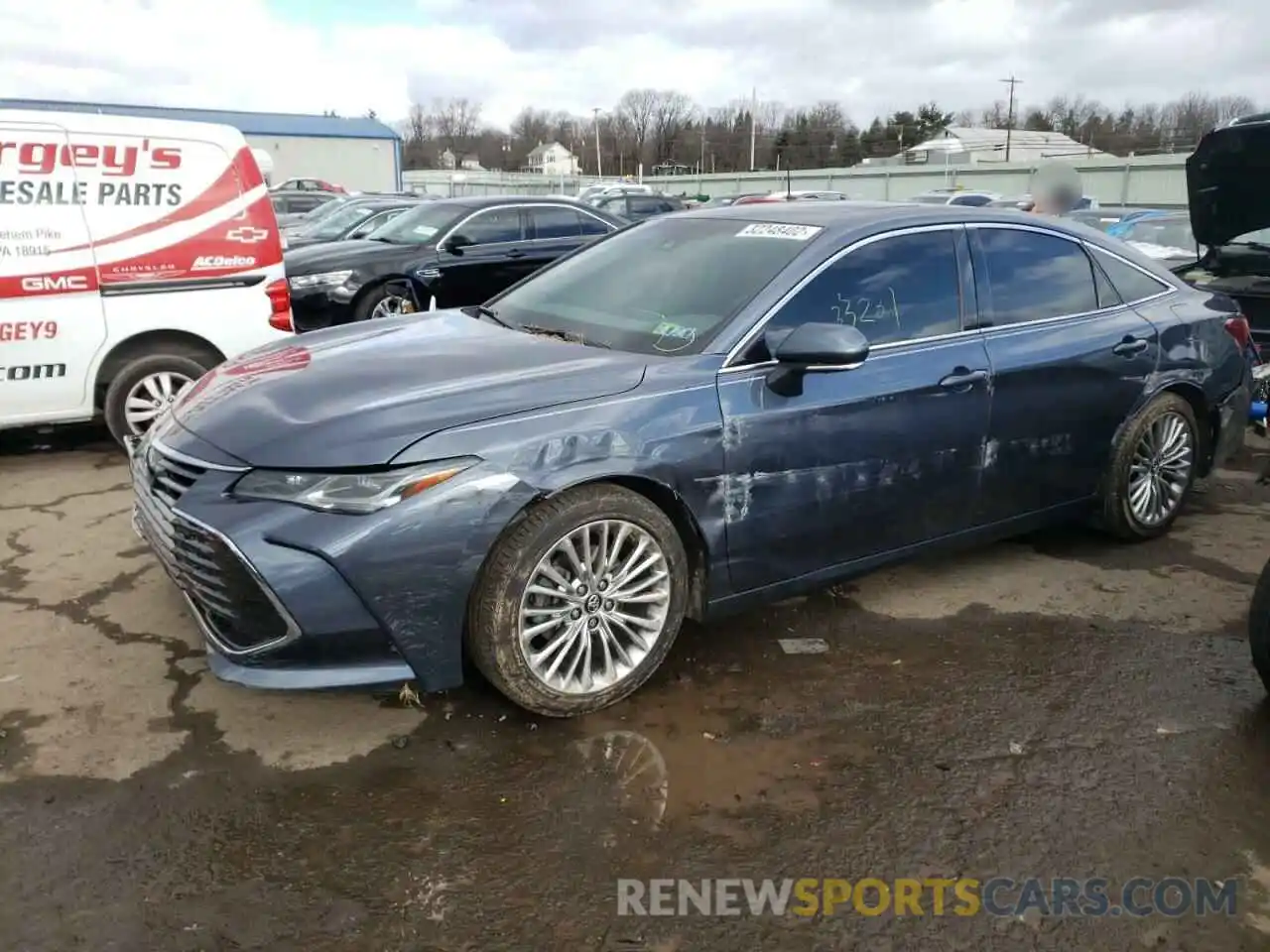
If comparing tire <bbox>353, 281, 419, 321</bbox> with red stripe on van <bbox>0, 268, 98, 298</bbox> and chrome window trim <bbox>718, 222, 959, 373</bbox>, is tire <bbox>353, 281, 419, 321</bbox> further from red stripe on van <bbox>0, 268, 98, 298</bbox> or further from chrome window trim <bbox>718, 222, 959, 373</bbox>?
Result: chrome window trim <bbox>718, 222, 959, 373</bbox>

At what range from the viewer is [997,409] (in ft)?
13.1

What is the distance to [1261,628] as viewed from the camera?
3316mm

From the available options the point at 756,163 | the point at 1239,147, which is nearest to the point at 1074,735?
the point at 1239,147

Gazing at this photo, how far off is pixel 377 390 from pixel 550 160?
9350cm

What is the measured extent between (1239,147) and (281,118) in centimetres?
5969

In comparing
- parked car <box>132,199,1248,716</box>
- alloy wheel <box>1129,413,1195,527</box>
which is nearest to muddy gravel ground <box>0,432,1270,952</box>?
parked car <box>132,199,1248,716</box>

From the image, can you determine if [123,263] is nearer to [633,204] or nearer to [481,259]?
[481,259]

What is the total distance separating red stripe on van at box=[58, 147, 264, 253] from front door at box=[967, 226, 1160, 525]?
14.2 feet

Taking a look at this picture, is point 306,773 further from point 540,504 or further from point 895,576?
point 895,576

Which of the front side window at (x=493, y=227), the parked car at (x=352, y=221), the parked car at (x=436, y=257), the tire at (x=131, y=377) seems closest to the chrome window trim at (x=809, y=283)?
the tire at (x=131, y=377)

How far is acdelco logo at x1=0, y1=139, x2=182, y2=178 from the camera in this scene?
522 cm

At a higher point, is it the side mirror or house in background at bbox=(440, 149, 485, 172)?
house in background at bbox=(440, 149, 485, 172)

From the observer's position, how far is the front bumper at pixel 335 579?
9.06ft

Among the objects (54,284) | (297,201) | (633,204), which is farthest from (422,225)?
(297,201)
